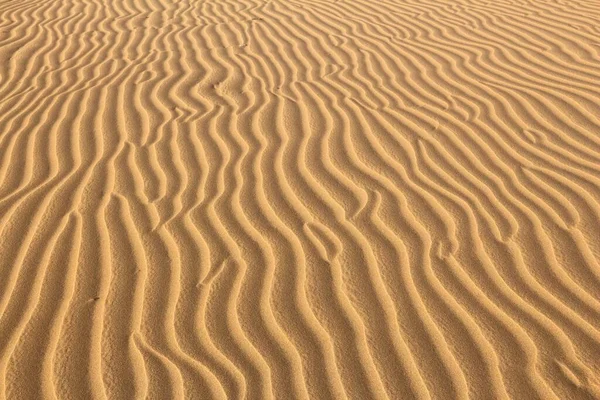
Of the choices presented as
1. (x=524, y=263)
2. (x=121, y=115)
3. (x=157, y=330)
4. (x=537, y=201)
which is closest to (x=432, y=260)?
(x=524, y=263)

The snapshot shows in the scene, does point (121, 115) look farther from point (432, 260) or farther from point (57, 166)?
point (432, 260)

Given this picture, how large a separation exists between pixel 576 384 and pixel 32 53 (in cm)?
597

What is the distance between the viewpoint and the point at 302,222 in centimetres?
350

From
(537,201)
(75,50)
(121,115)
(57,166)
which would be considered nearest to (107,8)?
(75,50)

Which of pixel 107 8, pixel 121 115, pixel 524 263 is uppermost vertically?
pixel 524 263

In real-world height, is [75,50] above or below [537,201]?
below

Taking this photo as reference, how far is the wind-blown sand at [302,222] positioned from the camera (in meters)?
2.60

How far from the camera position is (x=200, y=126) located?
4.70 m

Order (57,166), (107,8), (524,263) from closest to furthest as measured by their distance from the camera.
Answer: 1. (524,263)
2. (57,166)
3. (107,8)

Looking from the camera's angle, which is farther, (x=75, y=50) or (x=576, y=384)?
(x=75, y=50)

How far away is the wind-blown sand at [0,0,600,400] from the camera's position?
8.52 feet

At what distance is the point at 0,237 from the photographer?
3357mm

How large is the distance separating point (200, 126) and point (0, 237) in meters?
1.76

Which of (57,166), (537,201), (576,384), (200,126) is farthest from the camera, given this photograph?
(200,126)
